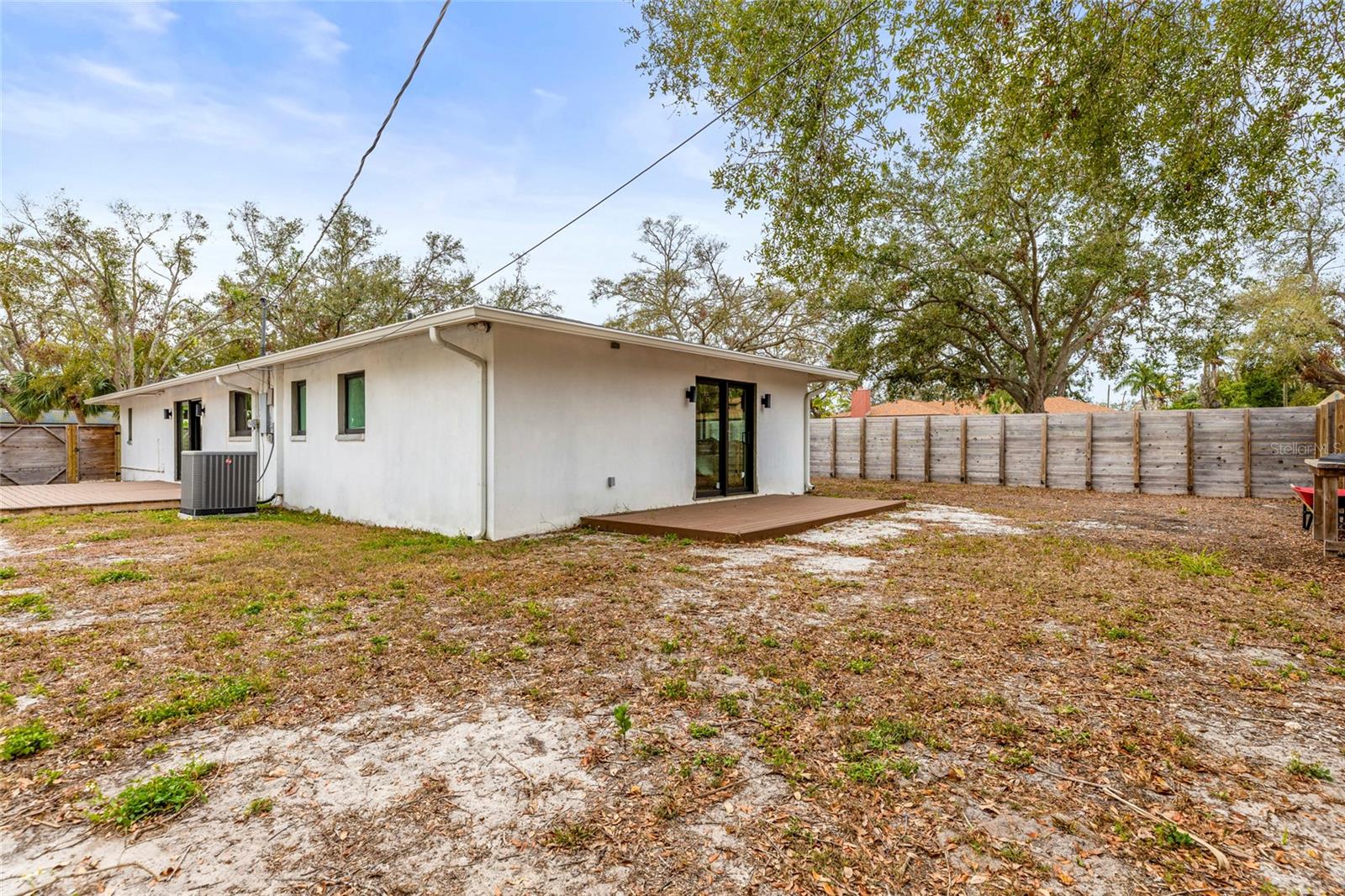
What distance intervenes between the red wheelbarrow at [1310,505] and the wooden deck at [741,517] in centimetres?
433

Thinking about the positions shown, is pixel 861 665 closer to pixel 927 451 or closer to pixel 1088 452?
pixel 1088 452

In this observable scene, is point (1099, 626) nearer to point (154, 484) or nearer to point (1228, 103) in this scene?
point (1228, 103)

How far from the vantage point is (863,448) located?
1507cm

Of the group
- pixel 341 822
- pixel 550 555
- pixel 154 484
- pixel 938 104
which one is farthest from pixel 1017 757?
pixel 154 484

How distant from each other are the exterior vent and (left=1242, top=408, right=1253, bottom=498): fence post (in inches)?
614

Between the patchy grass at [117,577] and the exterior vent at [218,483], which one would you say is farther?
the exterior vent at [218,483]

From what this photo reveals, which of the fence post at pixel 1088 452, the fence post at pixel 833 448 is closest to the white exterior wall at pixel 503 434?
the fence post at pixel 833 448

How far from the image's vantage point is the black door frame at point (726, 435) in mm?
9461

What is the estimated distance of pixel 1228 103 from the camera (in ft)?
16.2

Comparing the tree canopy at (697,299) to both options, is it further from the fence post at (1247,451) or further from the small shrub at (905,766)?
the small shrub at (905,766)

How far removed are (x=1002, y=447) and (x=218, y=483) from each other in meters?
13.9

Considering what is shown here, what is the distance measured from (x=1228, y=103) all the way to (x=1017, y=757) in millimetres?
5646

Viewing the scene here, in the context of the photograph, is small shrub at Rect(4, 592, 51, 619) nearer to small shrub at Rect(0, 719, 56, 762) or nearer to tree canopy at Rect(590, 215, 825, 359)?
small shrub at Rect(0, 719, 56, 762)

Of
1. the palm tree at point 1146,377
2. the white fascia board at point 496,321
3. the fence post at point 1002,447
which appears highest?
the palm tree at point 1146,377
